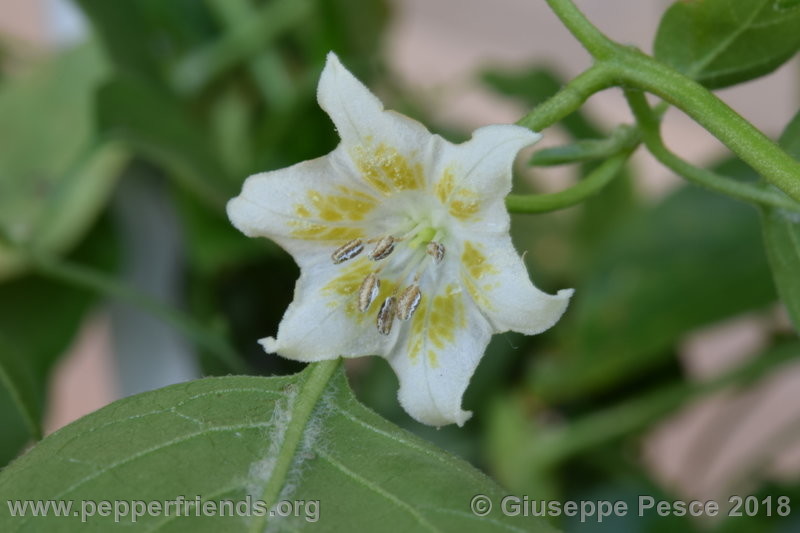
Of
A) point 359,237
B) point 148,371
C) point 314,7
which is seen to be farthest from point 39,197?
point 359,237

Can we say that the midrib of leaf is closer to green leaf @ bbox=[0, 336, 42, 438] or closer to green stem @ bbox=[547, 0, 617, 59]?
green stem @ bbox=[547, 0, 617, 59]

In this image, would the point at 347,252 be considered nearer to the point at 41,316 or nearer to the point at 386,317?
the point at 386,317

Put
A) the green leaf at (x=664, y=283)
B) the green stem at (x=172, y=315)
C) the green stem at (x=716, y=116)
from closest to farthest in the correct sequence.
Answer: the green stem at (x=716, y=116), the green stem at (x=172, y=315), the green leaf at (x=664, y=283)

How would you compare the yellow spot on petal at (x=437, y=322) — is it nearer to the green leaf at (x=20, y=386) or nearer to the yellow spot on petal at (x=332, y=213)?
the yellow spot on petal at (x=332, y=213)

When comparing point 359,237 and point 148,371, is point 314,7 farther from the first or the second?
point 359,237

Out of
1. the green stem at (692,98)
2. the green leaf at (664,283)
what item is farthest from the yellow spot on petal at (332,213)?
the green leaf at (664,283)

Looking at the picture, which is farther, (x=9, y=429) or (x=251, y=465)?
(x=9, y=429)

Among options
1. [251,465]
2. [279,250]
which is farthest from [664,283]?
[251,465]

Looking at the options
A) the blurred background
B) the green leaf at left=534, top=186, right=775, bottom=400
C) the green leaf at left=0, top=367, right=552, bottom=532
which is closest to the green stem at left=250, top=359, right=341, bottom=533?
the green leaf at left=0, top=367, right=552, bottom=532
